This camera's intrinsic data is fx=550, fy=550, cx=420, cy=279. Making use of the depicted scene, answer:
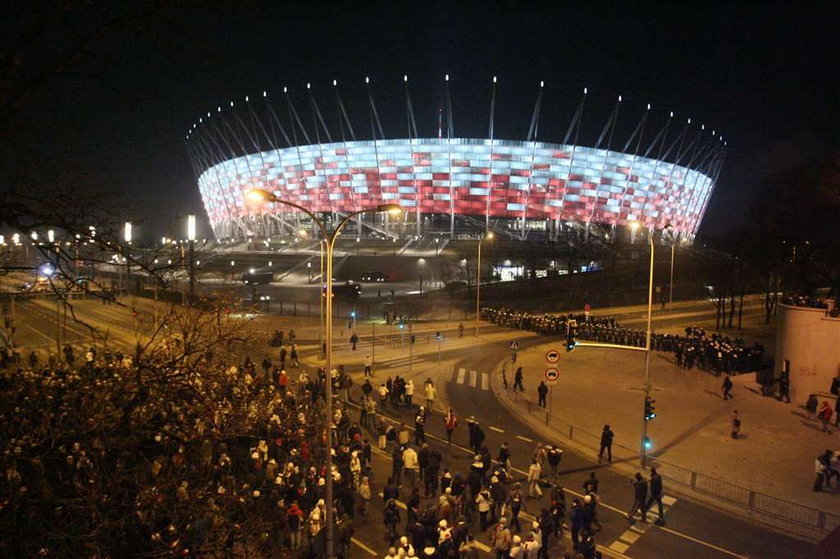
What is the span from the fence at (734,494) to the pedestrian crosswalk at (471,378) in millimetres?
7590

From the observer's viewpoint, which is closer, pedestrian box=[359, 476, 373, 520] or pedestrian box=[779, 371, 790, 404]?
pedestrian box=[359, 476, 373, 520]

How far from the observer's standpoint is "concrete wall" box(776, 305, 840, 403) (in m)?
22.1

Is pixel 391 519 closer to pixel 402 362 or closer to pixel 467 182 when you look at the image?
pixel 402 362

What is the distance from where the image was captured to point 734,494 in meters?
13.4

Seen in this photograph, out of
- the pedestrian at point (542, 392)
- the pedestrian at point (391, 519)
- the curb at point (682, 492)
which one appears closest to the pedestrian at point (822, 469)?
the curb at point (682, 492)

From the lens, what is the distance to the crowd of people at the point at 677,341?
2827cm

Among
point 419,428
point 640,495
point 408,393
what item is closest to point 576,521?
point 640,495

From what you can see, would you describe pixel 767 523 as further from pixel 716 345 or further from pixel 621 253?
pixel 621 253

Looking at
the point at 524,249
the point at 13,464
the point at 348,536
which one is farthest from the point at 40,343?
the point at 524,249

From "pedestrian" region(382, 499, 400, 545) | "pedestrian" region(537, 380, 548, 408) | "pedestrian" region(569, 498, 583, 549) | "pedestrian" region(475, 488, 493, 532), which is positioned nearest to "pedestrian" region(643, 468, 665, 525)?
"pedestrian" region(569, 498, 583, 549)

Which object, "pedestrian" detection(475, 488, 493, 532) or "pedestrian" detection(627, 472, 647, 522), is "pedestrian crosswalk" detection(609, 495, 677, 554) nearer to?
"pedestrian" detection(627, 472, 647, 522)

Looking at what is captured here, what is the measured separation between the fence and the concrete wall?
11.1 m

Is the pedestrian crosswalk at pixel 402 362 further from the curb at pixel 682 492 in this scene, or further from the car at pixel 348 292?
the car at pixel 348 292

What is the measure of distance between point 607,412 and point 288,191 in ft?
287
